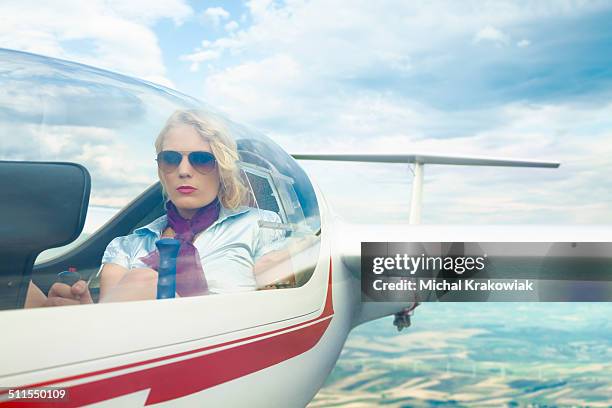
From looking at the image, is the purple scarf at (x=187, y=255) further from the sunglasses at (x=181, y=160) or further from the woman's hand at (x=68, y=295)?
the woman's hand at (x=68, y=295)

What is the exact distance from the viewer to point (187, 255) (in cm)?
331

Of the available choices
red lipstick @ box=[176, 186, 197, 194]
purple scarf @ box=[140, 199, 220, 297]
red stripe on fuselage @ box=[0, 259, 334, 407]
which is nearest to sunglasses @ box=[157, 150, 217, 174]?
red lipstick @ box=[176, 186, 197, 194]

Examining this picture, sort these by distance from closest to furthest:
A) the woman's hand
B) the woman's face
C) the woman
Answer: the woman's hand, the woman, the woman's face

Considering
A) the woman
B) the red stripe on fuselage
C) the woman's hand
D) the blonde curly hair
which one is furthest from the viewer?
the blonde curly hair

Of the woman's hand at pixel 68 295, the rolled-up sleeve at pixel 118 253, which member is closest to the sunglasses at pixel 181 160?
the rolled-up sleeve at pixel 118 253

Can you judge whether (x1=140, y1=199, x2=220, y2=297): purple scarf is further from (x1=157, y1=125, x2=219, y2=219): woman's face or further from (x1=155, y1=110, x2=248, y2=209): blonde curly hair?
(x1=155, y1=110, x2=248, y2=209): blonde curly hair

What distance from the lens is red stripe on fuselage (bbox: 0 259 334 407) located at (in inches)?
102

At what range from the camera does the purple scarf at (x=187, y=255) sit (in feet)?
10.6

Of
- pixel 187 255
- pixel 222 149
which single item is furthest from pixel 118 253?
pixel 222 149

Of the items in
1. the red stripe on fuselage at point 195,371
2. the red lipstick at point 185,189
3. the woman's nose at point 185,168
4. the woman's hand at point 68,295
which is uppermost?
the woman's nose at point 185,168

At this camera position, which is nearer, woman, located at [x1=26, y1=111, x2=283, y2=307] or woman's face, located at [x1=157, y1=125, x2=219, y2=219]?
woman, located at [x1=26, y1=111, x2=283, y2=307]

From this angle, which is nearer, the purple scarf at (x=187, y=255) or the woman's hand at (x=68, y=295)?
the woman's hand at (x=68, y=295)

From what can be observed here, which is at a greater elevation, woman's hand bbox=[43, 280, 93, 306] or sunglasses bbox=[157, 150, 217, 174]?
sunglasses bbox=[157, 150, 217, 174]

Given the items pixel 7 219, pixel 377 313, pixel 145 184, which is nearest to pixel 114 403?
pixel 7 219
